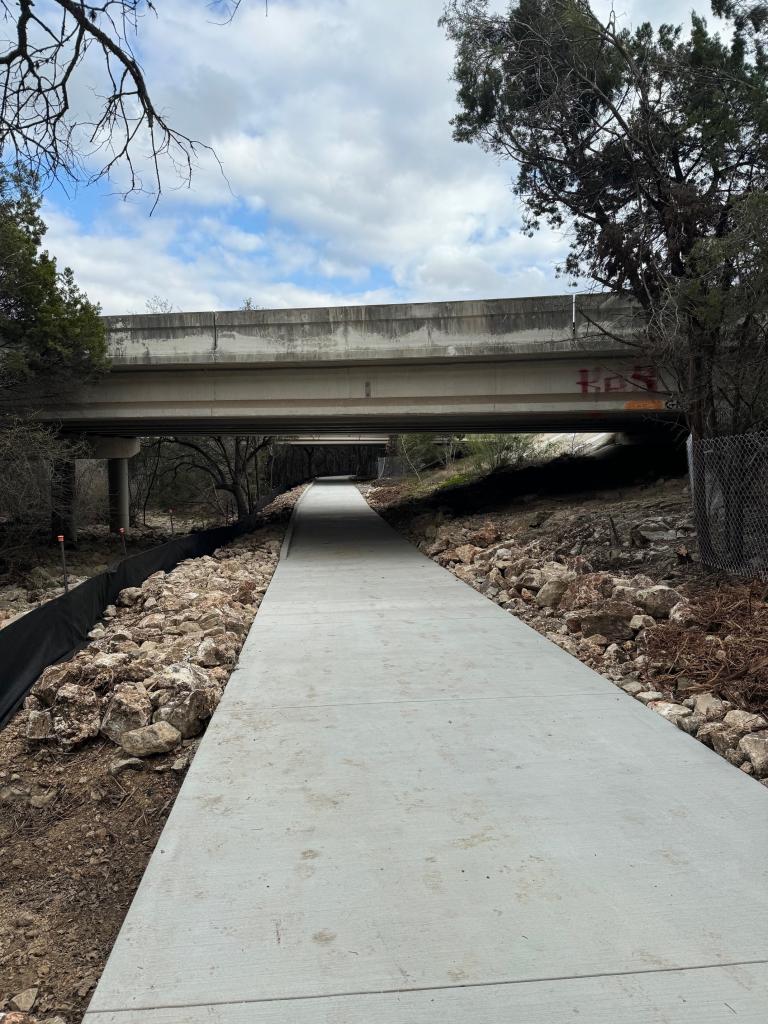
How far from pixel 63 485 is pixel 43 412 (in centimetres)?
293

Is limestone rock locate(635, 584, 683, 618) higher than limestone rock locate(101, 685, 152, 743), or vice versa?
limestone rock locate(635, 584, 683, 618)

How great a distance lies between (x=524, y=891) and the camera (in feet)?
9.66

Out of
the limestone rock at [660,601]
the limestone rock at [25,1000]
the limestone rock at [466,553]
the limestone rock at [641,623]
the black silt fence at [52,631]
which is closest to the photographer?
the limestone rock at [25,1000]

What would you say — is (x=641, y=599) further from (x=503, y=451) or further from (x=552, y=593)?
(x=503, y=451)

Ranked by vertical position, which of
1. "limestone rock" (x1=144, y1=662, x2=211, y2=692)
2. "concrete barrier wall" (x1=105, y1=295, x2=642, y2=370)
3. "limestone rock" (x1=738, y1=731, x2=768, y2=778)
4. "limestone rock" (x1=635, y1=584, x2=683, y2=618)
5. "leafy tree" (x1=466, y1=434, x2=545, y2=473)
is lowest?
"limestone rock" (x1=738, y1=731, x2=768, y2=778)

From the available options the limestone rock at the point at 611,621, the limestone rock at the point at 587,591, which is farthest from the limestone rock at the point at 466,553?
the limestone rock at the point at 611,621

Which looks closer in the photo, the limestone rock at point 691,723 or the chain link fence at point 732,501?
the limestone rock at point 691,723

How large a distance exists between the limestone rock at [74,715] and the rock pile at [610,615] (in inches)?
155

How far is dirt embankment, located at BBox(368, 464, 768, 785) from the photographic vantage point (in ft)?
16.0

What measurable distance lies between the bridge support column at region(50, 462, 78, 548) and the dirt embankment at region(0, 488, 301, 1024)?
35.4ft

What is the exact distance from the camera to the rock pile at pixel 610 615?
4449 mm

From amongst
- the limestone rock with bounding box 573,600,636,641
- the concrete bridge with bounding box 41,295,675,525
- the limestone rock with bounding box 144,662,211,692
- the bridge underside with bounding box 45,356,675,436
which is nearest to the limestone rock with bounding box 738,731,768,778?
the limestone rock with bounding box 573,600,636,641

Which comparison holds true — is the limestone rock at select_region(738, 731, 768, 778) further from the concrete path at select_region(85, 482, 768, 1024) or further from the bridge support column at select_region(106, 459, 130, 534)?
the bridge support column at select_region(106, 459, 130, 534)

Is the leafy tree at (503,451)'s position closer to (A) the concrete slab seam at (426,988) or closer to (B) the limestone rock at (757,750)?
(B) the limestone rock at (757,750)
